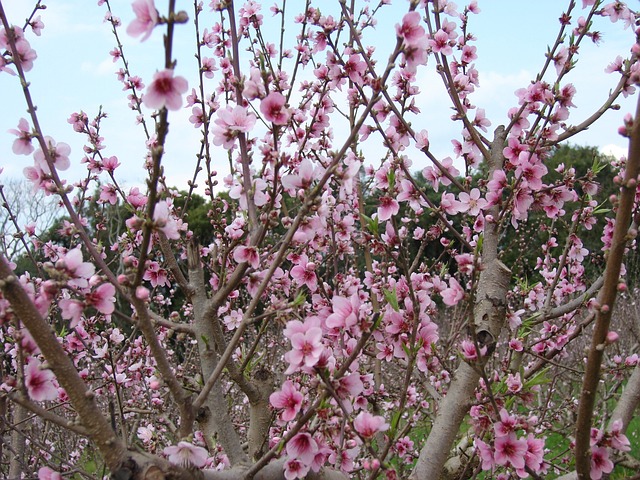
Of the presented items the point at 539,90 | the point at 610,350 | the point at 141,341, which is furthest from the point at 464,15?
the point at 610,350

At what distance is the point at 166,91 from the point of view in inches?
47.0

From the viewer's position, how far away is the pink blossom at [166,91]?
3.85 feet

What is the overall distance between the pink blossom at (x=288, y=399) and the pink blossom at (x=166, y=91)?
35.1 inches

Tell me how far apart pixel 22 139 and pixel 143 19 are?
78cm

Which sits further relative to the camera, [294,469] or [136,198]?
[136,198]

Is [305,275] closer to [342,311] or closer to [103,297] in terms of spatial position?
[342,311]

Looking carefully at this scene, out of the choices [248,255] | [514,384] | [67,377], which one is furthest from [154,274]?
[514,384]

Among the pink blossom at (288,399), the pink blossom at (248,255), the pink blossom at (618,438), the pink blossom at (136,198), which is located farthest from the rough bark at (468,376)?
the pink blossom at (136,198)

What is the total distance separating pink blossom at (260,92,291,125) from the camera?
1630 mm

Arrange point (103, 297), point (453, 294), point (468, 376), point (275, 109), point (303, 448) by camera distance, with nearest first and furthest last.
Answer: point (103, 297), point (303, 448), point (275, 109), point (453, 294), point (468, 376)

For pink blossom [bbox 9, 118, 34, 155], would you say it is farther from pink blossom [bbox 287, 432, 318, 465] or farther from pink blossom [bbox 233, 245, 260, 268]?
pink blossom [bbox 287, 432, 318, 465]

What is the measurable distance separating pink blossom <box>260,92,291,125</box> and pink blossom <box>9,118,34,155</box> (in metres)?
0.77

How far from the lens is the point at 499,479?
2340mm

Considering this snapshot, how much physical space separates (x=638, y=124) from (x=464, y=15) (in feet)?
6.83
